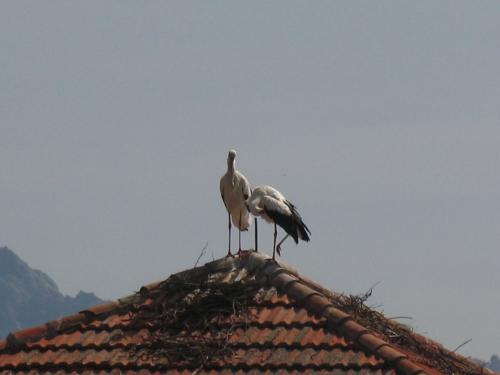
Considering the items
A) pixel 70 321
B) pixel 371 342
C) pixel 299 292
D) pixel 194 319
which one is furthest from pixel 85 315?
pixel 371 342

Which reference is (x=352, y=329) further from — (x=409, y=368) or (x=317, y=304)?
(x=409, y=368)

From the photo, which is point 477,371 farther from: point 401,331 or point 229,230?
point 229,230

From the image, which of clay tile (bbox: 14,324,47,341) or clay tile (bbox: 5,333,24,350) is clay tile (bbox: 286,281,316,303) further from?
clay tile (bbox: 5,333,24,350)

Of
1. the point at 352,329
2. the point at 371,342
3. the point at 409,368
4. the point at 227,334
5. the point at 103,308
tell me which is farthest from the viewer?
the point at 103,308

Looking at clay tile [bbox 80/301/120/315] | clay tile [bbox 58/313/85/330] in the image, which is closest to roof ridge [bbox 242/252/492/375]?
clay tile [bbox 80/301/120/315]

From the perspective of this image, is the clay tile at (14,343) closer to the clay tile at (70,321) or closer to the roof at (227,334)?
the roof at (227,334)

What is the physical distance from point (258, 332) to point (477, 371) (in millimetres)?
3441

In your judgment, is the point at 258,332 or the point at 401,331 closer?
the point at 258,332

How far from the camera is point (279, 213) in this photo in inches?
747

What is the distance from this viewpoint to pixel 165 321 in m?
17.6

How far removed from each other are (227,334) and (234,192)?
12.8 feet

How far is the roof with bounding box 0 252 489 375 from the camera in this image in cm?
1656

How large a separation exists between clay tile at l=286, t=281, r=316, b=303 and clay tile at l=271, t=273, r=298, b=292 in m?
0.08

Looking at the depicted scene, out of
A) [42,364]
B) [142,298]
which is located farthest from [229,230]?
[42,364]
